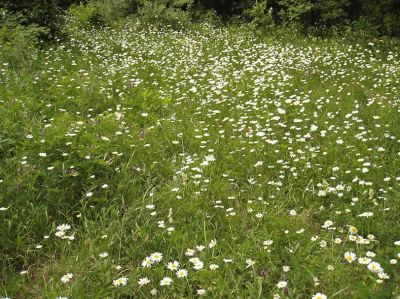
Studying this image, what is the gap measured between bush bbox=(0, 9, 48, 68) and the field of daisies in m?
0.69

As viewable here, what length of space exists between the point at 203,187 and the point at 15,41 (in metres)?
5.50

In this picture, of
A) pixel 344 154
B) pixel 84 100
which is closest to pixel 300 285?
pixel 344 154

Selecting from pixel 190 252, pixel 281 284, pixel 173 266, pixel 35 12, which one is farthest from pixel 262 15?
pixel 281 284

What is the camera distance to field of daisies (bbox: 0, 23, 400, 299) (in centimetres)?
299

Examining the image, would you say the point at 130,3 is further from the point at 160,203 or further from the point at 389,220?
the point at 389,220

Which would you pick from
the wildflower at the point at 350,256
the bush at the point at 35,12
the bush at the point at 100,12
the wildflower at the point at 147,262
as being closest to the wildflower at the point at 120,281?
the wildflower at the point at 147,262

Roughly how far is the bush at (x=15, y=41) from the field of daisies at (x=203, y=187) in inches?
27.3

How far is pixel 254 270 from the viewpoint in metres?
3.00

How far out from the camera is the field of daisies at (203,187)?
118 inches

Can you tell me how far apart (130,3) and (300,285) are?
40.5 ft

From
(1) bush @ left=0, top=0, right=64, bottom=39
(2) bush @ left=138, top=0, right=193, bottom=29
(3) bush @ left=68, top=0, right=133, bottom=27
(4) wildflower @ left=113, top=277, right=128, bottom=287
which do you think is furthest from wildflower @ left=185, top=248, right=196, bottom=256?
(3) bush @ left=68, top=0, right=133, bottom=27

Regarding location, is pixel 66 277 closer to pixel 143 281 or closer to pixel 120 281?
pixel 120 281

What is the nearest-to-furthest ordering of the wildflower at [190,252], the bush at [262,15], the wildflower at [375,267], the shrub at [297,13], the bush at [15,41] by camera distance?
the wildflower at [375,267] → the wildflower at [190,252] → the bush at [15,41] → the shrub at [297,13] → the bush at [262,15]

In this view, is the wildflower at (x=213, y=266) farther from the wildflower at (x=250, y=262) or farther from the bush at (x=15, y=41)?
the bush at (x=15, y=41)
